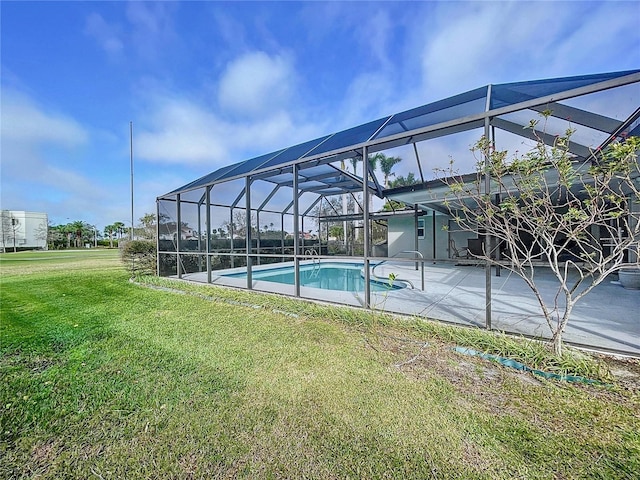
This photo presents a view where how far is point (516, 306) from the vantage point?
5266 mm

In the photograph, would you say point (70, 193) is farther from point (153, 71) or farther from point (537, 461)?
point (537, 461)

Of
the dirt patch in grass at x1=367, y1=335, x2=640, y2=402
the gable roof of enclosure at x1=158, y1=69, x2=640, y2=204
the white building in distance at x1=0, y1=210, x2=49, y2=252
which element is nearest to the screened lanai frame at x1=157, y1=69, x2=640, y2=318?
the gable roof of enclosure at x1=158, y1=69, x2=640, y2=204

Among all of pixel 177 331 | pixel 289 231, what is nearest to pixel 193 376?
pixel 177 331

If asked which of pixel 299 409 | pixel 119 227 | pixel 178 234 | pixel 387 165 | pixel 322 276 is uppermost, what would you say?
pixel 119 227

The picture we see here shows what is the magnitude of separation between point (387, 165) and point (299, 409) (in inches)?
349

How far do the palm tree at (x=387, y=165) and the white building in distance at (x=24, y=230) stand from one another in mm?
51327

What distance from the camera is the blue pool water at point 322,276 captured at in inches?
387

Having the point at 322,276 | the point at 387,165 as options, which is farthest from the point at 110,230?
the point at 387,165

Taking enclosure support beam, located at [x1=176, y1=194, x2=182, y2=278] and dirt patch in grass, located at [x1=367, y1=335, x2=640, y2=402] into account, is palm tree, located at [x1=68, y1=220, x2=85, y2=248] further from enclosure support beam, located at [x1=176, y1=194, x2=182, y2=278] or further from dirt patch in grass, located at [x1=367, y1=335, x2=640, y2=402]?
dirt patch in grass, located at [x1=367, y1=335, x2=640, y2=402]

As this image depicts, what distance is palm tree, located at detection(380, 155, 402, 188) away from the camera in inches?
361

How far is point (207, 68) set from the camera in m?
12.4

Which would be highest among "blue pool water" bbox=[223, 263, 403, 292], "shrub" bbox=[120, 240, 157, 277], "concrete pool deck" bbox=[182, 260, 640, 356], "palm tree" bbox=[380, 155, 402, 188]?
"palm tree" bbox=[380, 155, 402, 188]

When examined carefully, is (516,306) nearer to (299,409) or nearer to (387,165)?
(299,409)

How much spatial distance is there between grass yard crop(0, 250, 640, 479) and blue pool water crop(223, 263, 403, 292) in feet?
17.9
